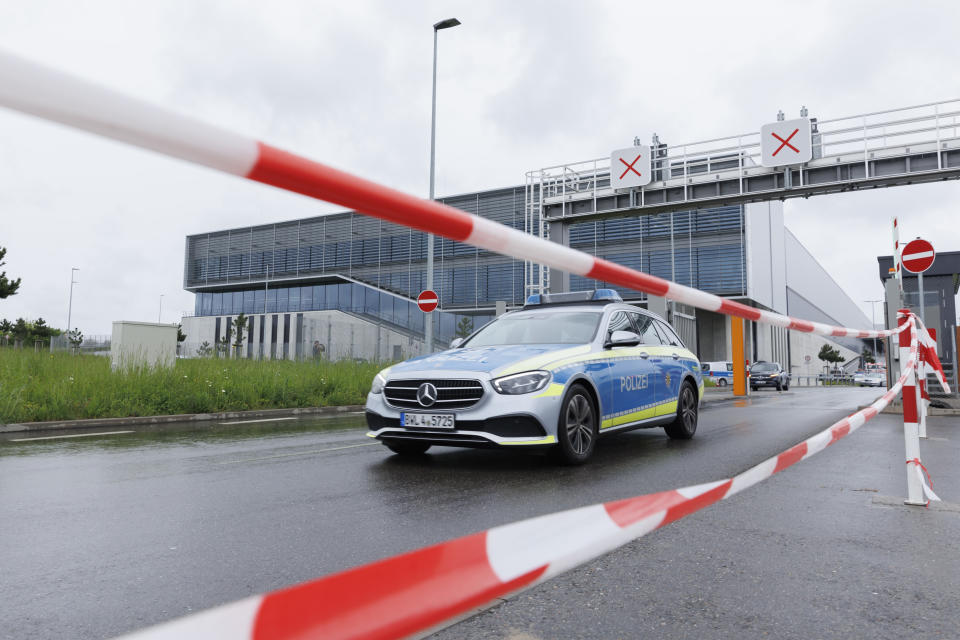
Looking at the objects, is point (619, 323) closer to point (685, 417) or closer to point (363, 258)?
point (685, 417)

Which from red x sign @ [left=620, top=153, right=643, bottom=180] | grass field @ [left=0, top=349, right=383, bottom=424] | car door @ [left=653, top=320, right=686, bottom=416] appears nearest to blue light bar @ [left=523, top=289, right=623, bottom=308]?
car door @ [left=653, top=320, right=686, bottom=416]

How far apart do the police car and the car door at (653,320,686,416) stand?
0.04 meters

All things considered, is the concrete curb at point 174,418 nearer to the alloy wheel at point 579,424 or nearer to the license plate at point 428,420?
the license plate at point 428,420

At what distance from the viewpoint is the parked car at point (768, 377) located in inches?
1292

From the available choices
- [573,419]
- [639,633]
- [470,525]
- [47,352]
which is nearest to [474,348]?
[573,419]

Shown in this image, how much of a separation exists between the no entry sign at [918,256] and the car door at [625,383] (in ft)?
20.0

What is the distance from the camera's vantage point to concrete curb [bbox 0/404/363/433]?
10188 mm

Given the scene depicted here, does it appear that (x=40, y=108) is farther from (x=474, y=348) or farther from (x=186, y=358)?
(x=186, y=358)

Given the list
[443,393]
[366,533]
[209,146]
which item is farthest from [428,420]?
[209,146]

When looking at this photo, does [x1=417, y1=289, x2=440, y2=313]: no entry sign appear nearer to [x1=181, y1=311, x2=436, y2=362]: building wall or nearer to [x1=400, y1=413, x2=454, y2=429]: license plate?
[x1=181, y1=311, x2=436, y2=362]: building wall

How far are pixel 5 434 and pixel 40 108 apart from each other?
10788mm

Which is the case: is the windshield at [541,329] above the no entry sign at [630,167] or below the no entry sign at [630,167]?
below

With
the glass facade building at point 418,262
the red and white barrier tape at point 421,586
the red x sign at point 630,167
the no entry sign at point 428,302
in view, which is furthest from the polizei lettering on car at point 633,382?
the glass facade building at point 418,262

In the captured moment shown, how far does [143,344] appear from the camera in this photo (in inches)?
581
